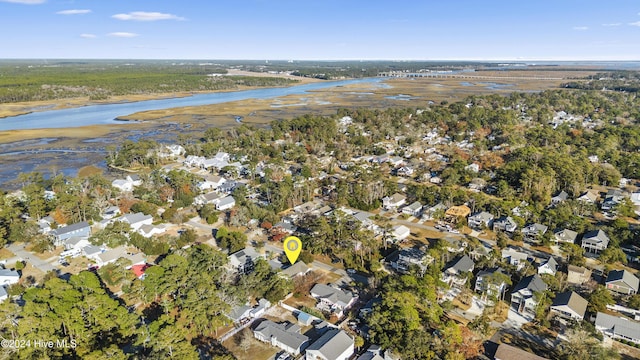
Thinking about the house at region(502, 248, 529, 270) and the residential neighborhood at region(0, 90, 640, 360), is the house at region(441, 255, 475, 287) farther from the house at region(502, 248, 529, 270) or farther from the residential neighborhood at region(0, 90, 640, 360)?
the house at region(502, 248, 529, 270)

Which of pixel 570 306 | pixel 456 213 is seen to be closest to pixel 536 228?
pixel 456 213

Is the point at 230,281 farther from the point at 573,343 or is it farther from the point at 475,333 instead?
the point at 573,343

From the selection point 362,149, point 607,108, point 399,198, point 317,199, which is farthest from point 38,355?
point 607,108

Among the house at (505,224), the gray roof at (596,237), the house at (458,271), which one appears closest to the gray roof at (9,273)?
the house at (458,271)

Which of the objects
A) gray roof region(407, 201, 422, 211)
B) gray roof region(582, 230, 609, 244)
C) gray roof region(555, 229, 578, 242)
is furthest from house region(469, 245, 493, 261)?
gray roof region(407, 201, 422, 211)

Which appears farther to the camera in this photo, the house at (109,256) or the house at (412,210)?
the house at (412,210)

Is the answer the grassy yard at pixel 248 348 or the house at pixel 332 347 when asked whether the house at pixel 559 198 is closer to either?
the house at pixel 332 347
